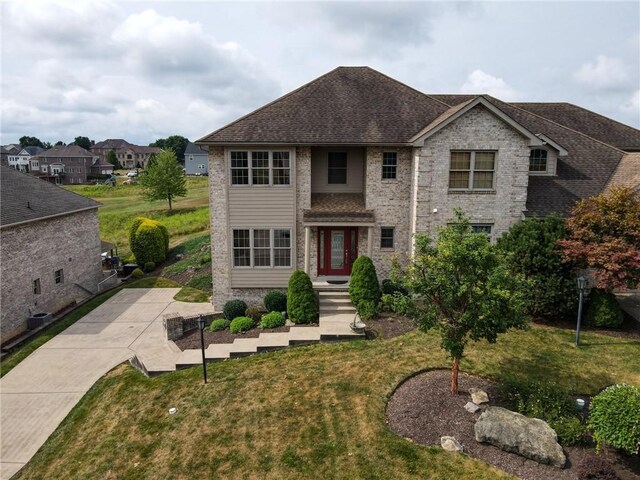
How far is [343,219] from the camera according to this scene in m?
18.0

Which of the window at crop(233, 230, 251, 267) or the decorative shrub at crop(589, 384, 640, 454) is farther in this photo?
the window at crop(233, 230, 251, 267)

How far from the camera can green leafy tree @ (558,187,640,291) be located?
13453 millimetres

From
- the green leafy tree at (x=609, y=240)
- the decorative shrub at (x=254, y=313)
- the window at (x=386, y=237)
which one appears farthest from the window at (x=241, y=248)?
the green leafy tree at (x=609, y=240)

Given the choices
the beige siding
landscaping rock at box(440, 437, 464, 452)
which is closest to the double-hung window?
the beige siding

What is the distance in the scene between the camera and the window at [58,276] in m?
21.6

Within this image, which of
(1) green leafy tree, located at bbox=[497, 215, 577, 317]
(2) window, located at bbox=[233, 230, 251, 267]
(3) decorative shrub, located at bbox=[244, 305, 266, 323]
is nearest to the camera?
(1) green leafy tree, located at bbox=[497, 215, 577, 317]

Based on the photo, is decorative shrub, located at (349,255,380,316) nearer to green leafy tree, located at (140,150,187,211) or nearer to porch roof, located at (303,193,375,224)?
porch roof, located at (303,193,375,224)

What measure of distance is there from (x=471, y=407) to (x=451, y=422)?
0.75 m

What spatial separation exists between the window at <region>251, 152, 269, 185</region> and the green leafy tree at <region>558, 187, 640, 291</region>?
1201cm

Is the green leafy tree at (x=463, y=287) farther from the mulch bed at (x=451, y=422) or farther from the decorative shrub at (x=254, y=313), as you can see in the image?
the decorative shrub at (x=254, y=313)

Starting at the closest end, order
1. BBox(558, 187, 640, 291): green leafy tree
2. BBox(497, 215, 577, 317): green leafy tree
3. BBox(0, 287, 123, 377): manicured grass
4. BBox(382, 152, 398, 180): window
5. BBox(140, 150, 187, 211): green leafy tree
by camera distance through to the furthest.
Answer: BBox(558, 187, 640, 291): green leafy tree → BBox(497, 215, 577, 317): green leafy tree → BBox(0, 287, 123, 377): manicured grass → BBox(382, 152, 398, 180): window → BBox(140, 150, 187, 211): green leafy tree

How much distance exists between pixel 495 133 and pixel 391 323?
29.4 feet

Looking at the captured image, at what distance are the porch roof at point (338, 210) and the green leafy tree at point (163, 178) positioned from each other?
108 ft

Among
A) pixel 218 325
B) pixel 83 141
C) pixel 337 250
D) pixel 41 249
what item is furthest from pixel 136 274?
pixel 83 141
